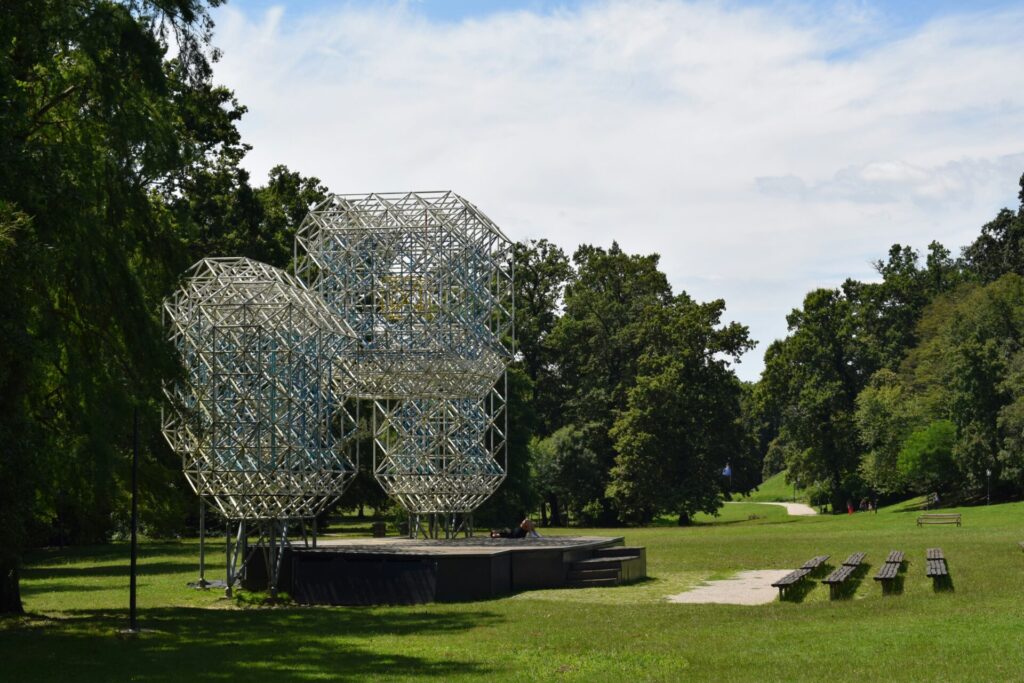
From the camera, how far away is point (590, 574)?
104ft

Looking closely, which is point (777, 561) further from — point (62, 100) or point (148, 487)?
point (62, 100)

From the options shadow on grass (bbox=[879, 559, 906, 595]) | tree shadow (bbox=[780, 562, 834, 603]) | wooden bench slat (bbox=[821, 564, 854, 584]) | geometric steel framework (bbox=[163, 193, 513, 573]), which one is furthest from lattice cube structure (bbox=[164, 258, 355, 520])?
shadow on grass (bbox=[879, 559, 906, 595])

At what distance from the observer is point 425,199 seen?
140 ft

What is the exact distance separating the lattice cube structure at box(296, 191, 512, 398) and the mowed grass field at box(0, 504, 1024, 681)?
1072 cm

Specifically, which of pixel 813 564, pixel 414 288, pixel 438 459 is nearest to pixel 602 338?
pixel 438 459

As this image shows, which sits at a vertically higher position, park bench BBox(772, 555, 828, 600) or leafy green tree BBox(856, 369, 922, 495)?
leafy green tree BBox(856, 369, 922, 495)

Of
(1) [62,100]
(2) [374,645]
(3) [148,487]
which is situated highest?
(1) [62,100]

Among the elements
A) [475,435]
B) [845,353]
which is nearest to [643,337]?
[845,353]

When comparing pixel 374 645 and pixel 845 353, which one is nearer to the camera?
pixel 374 645

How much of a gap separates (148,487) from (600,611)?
47.2 ft

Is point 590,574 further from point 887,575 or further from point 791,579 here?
point 887,575

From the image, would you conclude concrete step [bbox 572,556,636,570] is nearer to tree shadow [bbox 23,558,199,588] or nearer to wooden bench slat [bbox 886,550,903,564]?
wooden bench slat [bbox 886,550,903,564]

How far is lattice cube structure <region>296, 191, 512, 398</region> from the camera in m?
41.8

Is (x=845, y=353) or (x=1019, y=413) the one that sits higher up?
(x=845, y=353)
